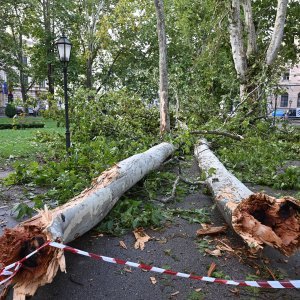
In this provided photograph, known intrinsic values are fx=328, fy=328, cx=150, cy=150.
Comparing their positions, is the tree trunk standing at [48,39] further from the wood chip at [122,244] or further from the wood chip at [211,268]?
the wood chip at [211,268]

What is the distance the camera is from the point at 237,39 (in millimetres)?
11344

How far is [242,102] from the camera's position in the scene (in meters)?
9.66

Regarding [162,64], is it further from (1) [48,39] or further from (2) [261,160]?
(1) [48,39]

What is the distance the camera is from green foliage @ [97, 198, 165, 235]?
3459 millimetres

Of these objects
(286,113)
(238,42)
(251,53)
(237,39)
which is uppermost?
(237,39)

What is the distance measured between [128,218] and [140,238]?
1.16 feet

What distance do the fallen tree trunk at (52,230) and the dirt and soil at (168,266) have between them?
0.87 ft

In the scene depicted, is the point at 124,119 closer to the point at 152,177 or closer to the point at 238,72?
the point at 152,177

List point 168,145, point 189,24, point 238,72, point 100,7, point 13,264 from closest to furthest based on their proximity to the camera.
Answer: point 13,264
point 168,145
point 238,72
point 189,24
point 100,7

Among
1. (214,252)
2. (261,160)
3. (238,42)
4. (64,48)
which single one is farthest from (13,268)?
(238,42)

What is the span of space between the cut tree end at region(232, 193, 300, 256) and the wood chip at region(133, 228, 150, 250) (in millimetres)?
905

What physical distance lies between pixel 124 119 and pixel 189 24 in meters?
11.7

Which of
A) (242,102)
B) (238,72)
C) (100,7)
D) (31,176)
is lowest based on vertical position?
(31,176)

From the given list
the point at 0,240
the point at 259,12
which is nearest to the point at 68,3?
the point at 259,12
